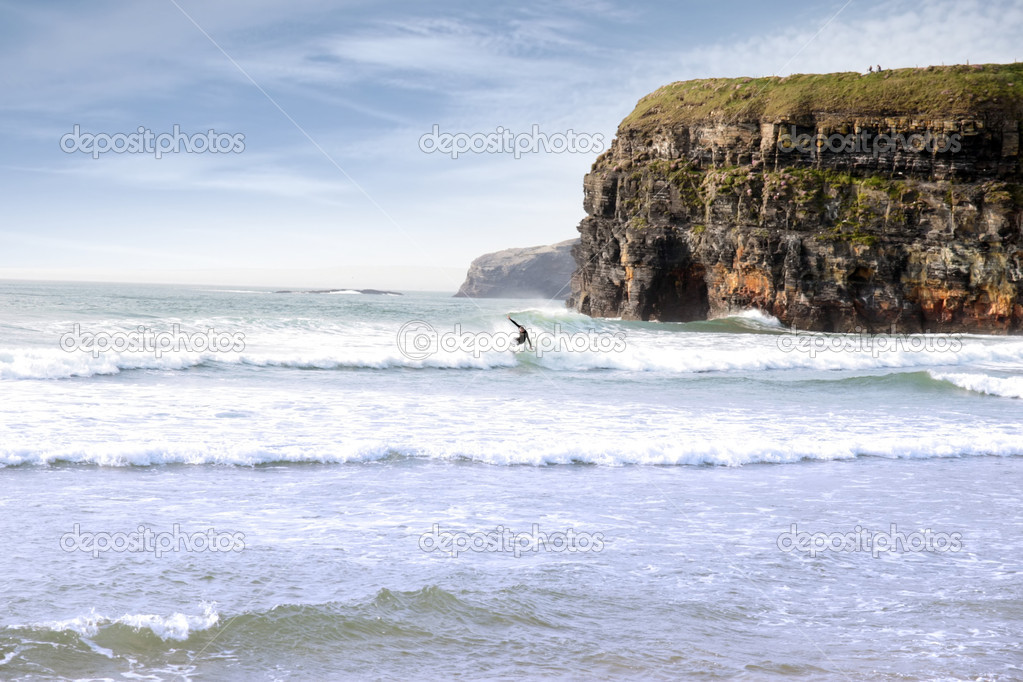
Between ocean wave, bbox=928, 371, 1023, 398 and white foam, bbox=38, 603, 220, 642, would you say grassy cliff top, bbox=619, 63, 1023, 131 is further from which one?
white foam, bbox=38, 603, 220, 642

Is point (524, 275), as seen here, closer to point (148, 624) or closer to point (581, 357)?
point (581, 357)

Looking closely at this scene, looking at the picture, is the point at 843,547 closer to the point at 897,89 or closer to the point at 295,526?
the point at 295,526

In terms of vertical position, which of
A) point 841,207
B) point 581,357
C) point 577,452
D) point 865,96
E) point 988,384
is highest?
point 865,96

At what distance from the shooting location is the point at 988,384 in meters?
18.9

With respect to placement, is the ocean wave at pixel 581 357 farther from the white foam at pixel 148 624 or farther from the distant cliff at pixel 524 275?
the distant cliff at pixel 524 275

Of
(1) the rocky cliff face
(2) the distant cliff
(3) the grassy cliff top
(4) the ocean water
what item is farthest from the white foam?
(2) the distant cliff

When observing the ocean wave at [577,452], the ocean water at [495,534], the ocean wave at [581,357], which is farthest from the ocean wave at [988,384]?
the ocean wave at [577,452]

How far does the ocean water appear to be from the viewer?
4.76 metres

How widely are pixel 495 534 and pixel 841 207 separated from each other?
3708 centimetres

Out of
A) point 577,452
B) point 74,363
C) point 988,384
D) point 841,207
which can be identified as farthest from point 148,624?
point 841,207

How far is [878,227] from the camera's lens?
125 ft

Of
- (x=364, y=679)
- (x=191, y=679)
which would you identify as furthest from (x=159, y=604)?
(x=364, y=679)

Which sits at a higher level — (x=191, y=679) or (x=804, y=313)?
(x=804, y=313)

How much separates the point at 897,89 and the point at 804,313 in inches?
546
